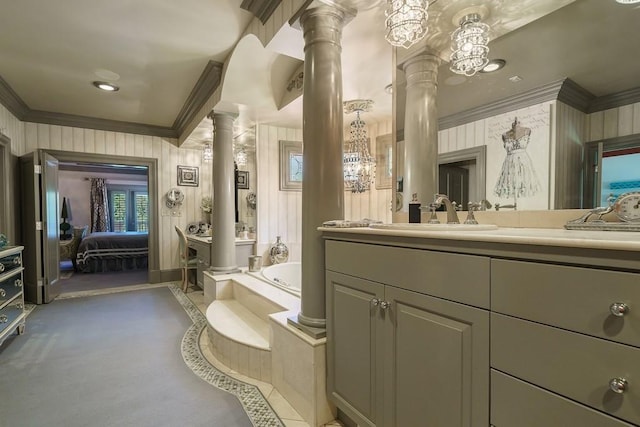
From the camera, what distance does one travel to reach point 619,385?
2.16 feet

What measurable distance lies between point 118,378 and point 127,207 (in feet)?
29.3

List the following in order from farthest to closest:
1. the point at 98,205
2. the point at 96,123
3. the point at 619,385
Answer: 1. the point at 98,205
2. the point at 96,123
3. the point at 619,385

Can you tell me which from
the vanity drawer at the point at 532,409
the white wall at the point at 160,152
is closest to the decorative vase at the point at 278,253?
the white wall at the point at 160,152

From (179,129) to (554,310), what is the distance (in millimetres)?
5344

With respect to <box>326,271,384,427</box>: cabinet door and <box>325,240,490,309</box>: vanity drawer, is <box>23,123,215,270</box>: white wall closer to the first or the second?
<box>326,271,384,427</box>: cabinet door

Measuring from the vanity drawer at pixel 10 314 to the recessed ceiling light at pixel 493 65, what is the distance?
391 cm

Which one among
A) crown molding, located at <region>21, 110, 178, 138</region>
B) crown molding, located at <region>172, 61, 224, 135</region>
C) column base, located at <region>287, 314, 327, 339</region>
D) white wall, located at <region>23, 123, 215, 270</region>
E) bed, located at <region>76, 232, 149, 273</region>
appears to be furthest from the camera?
bed, located at <region>76, 232, 149, 273</region>

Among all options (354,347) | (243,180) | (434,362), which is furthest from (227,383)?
(243,180)

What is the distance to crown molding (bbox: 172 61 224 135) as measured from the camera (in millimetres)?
2910

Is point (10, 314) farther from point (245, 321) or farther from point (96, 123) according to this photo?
point (96, 123)

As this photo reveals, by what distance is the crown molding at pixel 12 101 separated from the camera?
335 cm

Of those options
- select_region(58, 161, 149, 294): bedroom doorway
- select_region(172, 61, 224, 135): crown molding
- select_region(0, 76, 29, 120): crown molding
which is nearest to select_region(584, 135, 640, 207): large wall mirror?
select_region(172, 61, 224, 135): crown molding

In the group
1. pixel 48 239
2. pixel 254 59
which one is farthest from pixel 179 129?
pixel 254 59

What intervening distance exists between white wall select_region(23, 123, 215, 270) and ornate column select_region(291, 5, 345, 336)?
422cm
